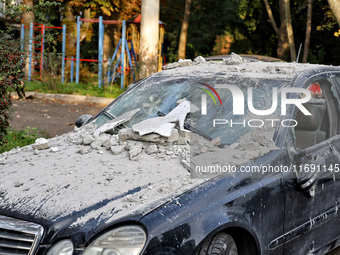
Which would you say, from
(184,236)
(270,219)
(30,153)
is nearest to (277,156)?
(270,219)

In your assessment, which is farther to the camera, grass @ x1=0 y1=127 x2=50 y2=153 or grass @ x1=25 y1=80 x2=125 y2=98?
grass @ x1=25 y1=80 x2=125 y2=98

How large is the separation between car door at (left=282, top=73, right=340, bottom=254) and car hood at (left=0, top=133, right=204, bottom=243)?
0.80 m

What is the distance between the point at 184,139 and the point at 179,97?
0.65 metres

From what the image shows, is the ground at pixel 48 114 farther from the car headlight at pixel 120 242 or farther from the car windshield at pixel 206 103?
the car headlight at pixel 120 242

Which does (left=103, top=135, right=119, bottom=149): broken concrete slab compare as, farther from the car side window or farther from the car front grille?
the car side window

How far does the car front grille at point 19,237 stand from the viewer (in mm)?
2754

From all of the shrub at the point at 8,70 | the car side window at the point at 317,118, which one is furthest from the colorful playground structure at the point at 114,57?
the car side window at the point at 317,118

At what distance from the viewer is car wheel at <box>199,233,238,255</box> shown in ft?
9.53

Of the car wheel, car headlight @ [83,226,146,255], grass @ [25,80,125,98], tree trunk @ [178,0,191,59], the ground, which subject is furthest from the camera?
tree trunk @ [178,0,191,59]

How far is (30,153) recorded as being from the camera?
3.95 metres

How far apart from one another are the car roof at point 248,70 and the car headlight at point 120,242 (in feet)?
6.30

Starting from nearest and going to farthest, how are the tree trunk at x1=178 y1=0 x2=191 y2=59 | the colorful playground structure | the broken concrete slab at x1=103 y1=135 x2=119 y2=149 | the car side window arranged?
the broken concrete slab at x1=103 y1=135 x2=119 y2=149
the car side window
the colorful playground structure
the tree trunk at x1=178 y1=0 x2=191 y2=59

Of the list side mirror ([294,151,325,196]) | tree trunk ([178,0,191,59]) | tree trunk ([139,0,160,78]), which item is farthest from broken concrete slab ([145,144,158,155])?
tree trunk ([178,0,191,59])

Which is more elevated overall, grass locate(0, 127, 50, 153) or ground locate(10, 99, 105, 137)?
→ grass locate(0, 127, 50, 153)
